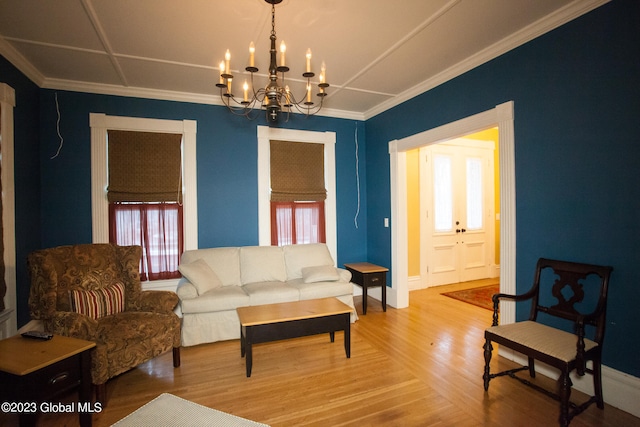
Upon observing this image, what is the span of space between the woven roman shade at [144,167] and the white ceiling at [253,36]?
2.08 ft

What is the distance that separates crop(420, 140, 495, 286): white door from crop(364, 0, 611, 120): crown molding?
6.00 feet

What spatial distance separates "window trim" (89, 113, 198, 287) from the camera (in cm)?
383

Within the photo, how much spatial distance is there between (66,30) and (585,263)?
4620 mm

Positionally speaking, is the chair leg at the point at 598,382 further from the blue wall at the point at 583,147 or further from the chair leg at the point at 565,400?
the chair leg at the point at 565,400

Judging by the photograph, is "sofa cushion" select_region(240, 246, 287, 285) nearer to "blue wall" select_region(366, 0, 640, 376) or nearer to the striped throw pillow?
the striped throw pillow

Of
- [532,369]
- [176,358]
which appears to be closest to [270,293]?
[176,358]

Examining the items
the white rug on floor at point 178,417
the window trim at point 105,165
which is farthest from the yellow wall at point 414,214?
the white rug on floor at point 178,417

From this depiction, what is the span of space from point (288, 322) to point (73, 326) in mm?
1578

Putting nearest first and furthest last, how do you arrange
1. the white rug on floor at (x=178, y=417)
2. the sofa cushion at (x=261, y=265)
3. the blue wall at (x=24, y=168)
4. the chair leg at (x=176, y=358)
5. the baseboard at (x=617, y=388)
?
the white rug on floor at (x=178, y=417) → the baseboard at (x=617, y=388) → the chair leg at (x=176, y=358) → the blue wall at (x=24, y=168) → the sofa cushion at (x=261, y=265)

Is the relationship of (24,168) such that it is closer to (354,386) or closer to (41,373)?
(41,373)

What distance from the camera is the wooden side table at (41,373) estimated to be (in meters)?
1.67

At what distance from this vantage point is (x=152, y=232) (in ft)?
13.4

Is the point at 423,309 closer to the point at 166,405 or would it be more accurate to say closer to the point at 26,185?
the point at 166,405

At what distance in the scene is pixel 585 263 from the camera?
7.78 ft
